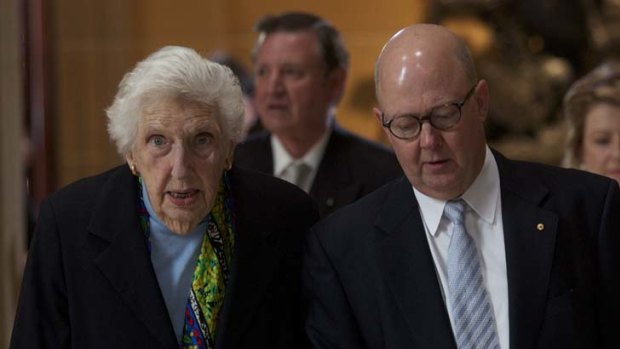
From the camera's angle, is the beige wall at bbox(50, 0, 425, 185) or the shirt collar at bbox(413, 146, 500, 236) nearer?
the shirt collar at bbox(413, 146, 500, 236)

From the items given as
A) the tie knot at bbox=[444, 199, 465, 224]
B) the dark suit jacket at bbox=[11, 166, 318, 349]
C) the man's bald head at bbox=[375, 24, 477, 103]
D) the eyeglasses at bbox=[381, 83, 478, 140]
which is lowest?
A: the dark suit jacket at bbox=[11, 166, 318, 349]

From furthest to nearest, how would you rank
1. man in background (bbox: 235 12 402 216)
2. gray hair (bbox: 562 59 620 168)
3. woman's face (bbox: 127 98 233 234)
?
man in background (bbox: 235 12 402 216), gray hair (bbox: 562 59 620 168), woman's face (bbox: 127 98 233 234)

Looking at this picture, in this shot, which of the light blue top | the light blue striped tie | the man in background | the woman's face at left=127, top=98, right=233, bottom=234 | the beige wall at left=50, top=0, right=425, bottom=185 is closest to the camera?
the light blue striped tie

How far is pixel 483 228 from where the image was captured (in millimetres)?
3307

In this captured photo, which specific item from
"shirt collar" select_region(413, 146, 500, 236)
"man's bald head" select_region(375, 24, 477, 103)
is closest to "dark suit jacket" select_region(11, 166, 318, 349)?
"shirt collar" select_region(413, 146, 500, 236)

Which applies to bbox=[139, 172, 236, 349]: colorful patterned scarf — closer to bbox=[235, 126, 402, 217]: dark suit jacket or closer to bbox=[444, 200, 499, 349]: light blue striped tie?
bbox=[444, 200, 499, 349]: light blue striped tie

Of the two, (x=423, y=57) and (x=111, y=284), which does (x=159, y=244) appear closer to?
(x=111, y=284)

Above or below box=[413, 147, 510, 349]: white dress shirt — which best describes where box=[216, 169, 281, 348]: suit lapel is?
below

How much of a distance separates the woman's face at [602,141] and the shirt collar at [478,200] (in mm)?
1095

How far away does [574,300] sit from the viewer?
3.18 m

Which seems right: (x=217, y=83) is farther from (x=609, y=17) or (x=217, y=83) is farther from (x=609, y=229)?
(x=609, y=17)

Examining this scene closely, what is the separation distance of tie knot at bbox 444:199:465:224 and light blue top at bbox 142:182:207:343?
643 mm

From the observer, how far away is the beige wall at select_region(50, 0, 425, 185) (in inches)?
357

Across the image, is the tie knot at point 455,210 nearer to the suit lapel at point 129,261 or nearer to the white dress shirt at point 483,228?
the white dress shirt at point 483,228
